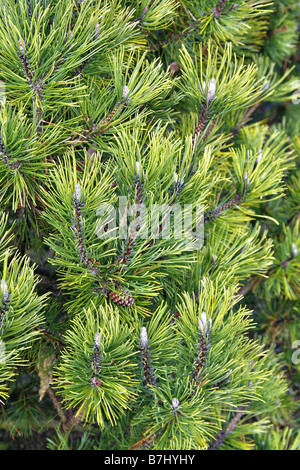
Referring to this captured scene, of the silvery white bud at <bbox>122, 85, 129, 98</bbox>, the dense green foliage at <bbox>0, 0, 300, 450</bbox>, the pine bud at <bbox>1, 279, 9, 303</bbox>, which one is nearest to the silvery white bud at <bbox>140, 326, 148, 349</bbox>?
the dense green foliage at <bbox>0, 0, 300, 450</bbox>

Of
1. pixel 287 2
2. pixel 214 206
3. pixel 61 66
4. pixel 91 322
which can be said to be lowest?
pixel 91 322

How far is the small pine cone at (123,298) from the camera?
413 millimetres

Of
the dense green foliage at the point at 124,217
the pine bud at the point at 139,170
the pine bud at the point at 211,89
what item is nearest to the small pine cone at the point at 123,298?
the dense green foliage at the point at 124,217

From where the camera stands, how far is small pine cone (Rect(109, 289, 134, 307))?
16.3 inches

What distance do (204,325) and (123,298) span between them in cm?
8

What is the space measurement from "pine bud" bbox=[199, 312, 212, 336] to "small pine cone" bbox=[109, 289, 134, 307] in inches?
2.7

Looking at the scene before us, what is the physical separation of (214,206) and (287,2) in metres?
0.39

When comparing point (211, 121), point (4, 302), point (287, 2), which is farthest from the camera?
point (287, 2)

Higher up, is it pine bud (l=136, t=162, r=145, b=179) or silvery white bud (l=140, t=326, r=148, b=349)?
pine bud (l=136, t=162, r=145, b=179)

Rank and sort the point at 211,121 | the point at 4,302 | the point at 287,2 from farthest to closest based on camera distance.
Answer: the point at 287,2, the point at 211,121, the point at 4,302

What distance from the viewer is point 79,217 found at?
38cm

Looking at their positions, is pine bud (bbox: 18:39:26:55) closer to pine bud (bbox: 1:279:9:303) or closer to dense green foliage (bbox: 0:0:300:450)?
dense green foliage (bbox: 0:0:300:450)

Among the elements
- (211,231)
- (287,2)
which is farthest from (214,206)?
(287,2)
